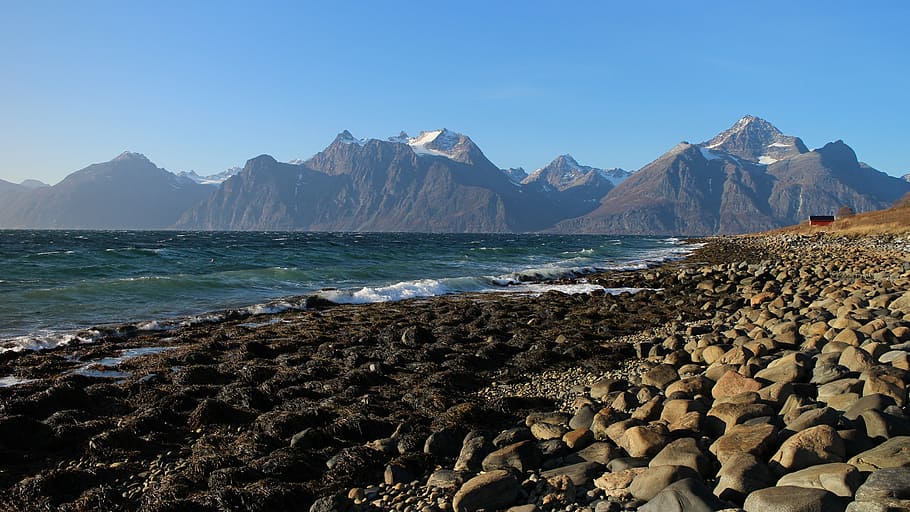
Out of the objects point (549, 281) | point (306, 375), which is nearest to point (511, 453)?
point (306, 375)

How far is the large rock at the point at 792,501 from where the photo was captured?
10.6ft

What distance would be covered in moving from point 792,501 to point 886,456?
0.99 meters

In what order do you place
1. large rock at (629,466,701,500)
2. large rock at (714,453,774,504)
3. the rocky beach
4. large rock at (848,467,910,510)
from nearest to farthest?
1. large rock at (848,467,910,510)
2. large rock at (714,453,774,504)
3. large rock at (629,466,701,500)
4. the rocky beach

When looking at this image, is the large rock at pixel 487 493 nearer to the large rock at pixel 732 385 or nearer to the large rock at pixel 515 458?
the large rock at pixel 515 458

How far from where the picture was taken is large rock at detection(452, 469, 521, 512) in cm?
412

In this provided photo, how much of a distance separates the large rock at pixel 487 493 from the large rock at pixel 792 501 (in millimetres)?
1639

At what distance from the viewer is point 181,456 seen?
5691 millimetres

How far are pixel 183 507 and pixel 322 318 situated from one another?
10.6 metres

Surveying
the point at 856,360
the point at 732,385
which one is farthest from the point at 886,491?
the point at 856,360

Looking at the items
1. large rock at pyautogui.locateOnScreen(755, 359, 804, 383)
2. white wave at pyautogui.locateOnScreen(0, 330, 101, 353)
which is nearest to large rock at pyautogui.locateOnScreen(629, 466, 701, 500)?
large rock at pyautogui.locateOnScreen(755, 359, 804, 383)

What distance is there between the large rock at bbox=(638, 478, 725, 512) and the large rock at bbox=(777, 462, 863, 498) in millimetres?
547

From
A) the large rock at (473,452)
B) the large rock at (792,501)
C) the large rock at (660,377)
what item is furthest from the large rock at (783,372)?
the large rock at (473,452)

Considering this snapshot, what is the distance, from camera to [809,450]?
3.94 meters

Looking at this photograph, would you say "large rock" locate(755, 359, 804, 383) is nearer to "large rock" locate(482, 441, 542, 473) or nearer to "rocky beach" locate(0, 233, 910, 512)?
"rocky beach" locate(0, 233, 910, 512)
